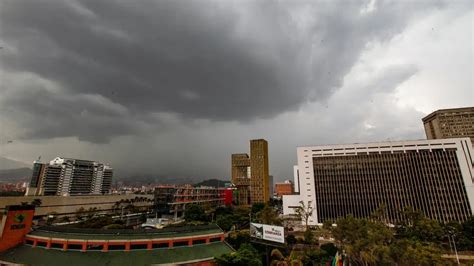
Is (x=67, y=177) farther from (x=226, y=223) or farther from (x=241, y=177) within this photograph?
(x=226, y=223)

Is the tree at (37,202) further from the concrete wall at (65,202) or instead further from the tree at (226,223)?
the tree at (226,223)

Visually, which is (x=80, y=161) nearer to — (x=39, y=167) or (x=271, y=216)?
(x=39, y=167)

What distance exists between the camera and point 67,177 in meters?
176

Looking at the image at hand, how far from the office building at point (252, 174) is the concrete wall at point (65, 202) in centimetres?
8618

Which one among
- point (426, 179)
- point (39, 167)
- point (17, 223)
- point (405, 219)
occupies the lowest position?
point (405, 219)

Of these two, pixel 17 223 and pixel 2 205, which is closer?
pixel 17 223

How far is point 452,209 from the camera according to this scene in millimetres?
79688

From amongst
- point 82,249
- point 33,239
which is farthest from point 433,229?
point 33,239

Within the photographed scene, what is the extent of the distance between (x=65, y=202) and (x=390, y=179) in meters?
125

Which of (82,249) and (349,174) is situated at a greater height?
(349,174)

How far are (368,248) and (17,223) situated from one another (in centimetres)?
6045

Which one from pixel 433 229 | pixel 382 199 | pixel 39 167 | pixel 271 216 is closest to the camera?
pixel 433 229

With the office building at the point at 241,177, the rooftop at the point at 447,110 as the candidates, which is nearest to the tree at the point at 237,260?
the office building at the point at 241,177

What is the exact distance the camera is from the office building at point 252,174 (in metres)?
162
